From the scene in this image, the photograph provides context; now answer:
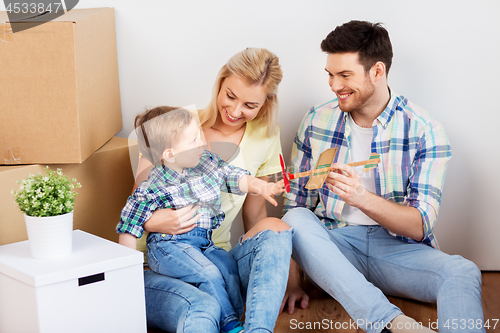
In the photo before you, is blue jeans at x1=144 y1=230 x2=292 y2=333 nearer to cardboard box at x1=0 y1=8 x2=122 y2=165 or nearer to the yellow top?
the yellow top

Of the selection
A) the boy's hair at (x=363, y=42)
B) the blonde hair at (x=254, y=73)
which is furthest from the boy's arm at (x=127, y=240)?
the boy's hair at (x=363, y=42)

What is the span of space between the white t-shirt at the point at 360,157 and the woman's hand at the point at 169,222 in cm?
56

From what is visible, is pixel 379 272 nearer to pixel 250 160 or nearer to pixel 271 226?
pixel 271 226

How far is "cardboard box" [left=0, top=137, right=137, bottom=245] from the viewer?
119 cm

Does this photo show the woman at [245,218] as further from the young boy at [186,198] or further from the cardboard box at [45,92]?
the cardboard box at [45,92]

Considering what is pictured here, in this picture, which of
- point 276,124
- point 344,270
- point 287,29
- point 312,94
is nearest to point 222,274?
point 344,270

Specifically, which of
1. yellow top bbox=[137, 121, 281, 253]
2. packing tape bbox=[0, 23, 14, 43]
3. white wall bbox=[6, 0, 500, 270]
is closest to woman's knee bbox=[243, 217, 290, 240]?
yellow top bbox=[137, 121, 281, 253]

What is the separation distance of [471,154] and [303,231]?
0.79 m

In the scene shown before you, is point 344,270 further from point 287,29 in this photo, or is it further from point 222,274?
point 287,29

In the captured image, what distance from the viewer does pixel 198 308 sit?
109 cm

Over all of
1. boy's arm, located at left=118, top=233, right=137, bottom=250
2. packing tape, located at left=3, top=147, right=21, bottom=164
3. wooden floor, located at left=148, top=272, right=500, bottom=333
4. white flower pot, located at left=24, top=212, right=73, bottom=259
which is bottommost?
wooden floor, located at left=148, top=272, right=500, bottom=333

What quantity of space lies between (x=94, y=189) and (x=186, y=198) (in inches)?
13.2

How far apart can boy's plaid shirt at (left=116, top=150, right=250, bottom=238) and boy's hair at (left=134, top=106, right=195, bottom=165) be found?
0.06 m

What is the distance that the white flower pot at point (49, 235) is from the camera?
3.30ft
